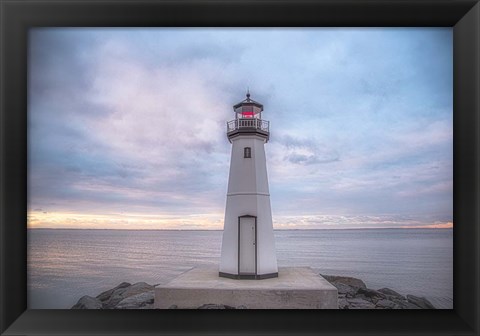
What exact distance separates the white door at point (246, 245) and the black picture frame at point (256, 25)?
2137mm

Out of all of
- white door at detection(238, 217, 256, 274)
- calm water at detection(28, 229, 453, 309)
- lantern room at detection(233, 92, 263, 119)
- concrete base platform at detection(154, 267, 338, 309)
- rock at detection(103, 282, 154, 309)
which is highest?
lantern room at detection(233, 92, 263, 119)

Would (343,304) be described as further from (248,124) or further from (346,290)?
(248,124)

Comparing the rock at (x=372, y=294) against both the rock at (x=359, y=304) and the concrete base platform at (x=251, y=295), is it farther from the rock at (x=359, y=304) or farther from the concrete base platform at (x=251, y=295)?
the concrete base platform at (x=251, y=295)

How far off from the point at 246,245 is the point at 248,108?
1.98 meters

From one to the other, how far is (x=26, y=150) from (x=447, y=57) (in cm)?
379

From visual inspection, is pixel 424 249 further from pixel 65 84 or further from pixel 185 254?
pixel 65 84

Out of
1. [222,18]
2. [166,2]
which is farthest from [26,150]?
[222,18]

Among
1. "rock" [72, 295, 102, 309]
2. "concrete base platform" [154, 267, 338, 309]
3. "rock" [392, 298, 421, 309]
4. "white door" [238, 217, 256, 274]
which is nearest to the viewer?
"concrete base platform" [154, 267, 338, 309]

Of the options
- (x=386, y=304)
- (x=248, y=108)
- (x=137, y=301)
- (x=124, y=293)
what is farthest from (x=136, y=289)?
(x=386, y=304)

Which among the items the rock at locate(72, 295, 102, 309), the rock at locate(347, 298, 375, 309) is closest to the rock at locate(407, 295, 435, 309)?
the rock at locate(347, 298, 375, 309)

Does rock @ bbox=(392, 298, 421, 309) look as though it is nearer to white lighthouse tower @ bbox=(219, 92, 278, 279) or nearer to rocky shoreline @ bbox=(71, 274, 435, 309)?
rocky shoreline @ bbox=(71, 274, 435, 309)

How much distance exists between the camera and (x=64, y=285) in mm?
9875

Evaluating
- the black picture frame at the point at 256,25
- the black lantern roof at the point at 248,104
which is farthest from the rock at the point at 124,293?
the black lantern roof at the point at 248,104

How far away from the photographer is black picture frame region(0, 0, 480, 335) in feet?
10.1
